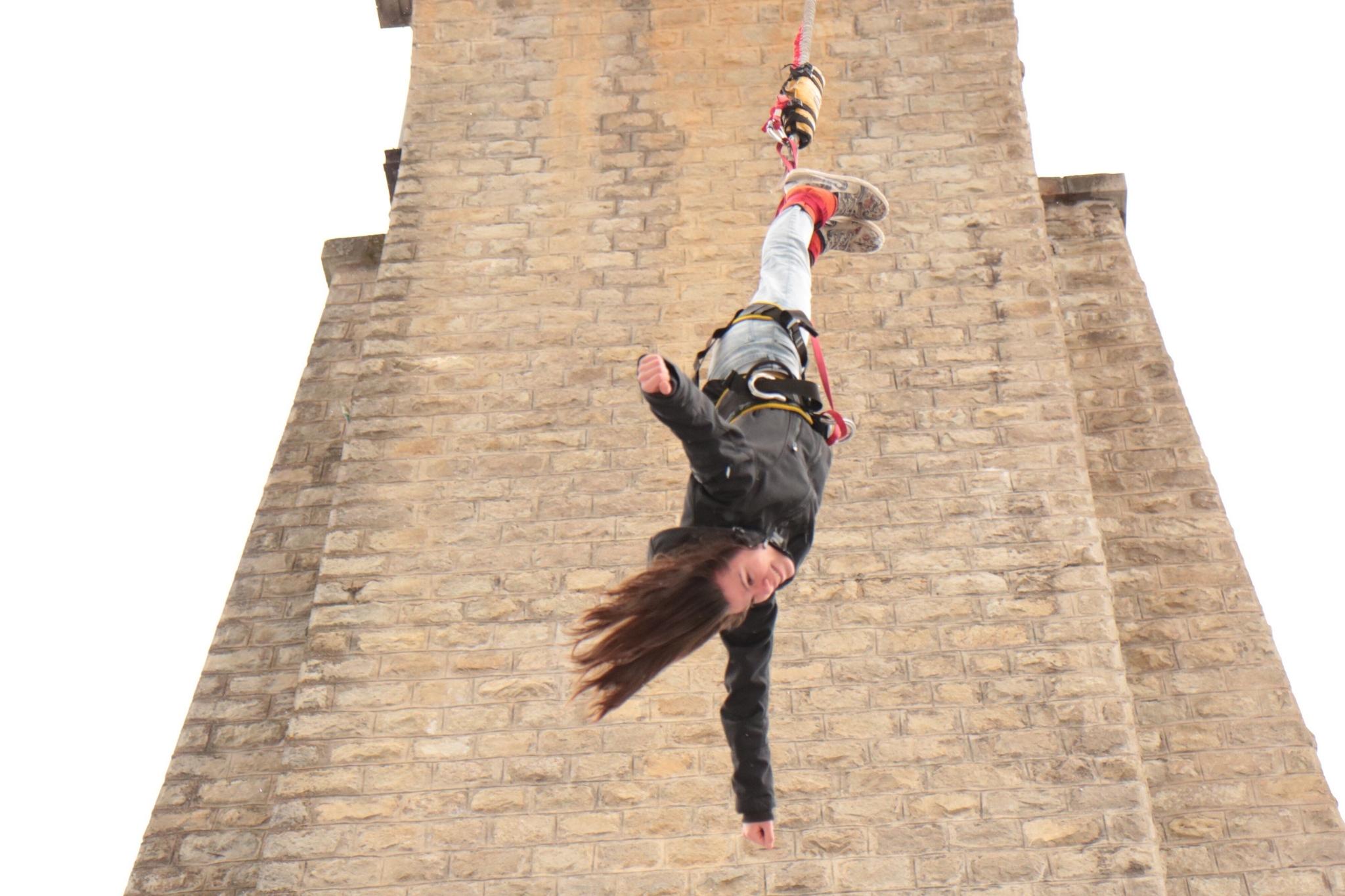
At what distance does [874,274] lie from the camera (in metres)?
6.14

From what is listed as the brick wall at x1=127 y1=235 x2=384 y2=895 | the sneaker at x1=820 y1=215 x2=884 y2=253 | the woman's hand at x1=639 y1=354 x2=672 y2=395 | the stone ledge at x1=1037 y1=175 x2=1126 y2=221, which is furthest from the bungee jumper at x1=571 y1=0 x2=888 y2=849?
the stone ledge at x1=1037 y1=175 x2=1126 y2=221

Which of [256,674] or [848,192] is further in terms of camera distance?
[256,674]

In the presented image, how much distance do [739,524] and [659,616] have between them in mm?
354

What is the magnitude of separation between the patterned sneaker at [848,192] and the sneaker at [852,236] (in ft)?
0.08

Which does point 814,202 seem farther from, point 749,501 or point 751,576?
point 751,576

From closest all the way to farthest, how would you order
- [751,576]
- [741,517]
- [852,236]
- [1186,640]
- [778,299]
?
[751,576], [741,517], [778,299], [852,236], [1186,640]

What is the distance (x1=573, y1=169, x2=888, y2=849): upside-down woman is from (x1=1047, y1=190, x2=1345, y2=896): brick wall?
7.79ft

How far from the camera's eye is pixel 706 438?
2953 millimetres

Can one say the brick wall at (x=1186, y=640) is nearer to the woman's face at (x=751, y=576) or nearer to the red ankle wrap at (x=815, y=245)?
the red ankle wrap at (x=815, y=245)

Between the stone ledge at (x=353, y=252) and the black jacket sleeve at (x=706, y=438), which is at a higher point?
the stone ledge at (x=353, y=252)

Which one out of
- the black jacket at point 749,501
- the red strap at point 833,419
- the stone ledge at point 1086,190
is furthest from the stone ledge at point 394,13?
the black jacket at point 749,501

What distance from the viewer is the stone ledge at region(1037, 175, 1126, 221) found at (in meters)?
6.90

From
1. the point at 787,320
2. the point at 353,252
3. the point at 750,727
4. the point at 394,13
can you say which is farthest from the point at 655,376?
the point at 394,13

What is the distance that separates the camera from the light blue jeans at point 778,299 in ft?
11.7
